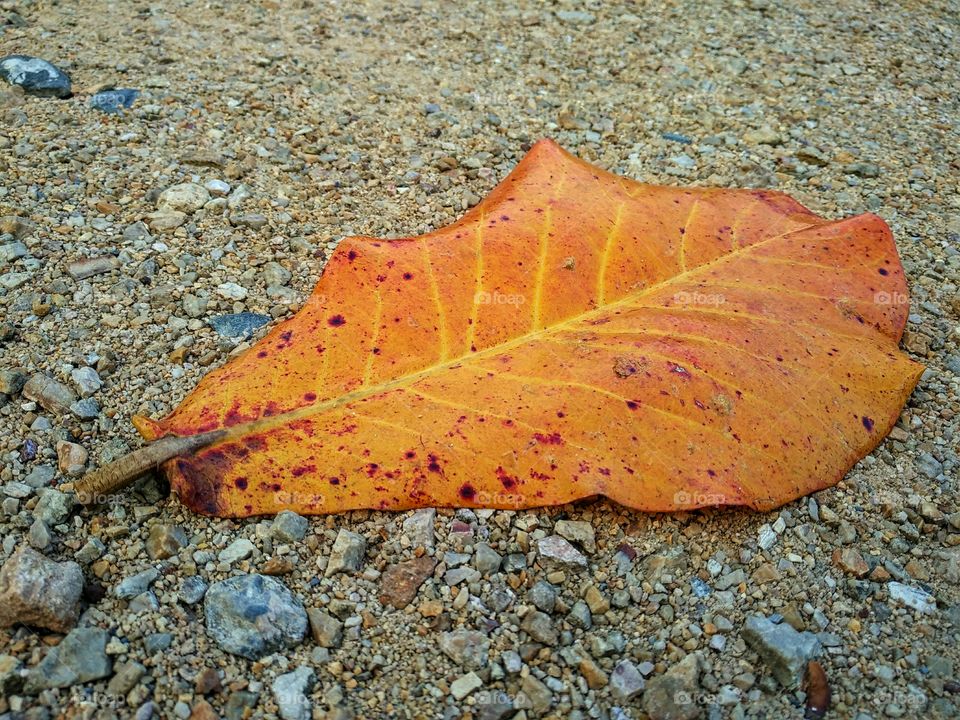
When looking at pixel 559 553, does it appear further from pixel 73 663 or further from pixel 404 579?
pixel 73 663

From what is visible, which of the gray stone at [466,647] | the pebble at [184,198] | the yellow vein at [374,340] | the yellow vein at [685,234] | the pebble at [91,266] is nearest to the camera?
the gray stone at [466,647]

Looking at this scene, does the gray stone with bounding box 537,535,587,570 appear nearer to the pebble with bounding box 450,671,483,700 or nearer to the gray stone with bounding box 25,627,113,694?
the pebble with bounding box 450,671,483,700

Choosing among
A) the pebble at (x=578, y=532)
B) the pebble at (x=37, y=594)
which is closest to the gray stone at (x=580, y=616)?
the pebble at (x=578, y=532)

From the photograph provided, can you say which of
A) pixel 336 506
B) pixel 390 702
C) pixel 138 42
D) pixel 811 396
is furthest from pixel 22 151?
pixel 811 396

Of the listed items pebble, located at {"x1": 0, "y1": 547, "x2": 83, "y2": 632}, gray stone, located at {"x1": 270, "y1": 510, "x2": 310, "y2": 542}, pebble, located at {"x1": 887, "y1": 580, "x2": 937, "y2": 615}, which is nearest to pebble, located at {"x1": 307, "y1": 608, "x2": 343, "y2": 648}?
gray stone, located at {"x1": 270, "y1": 510, "x2": 310, "y2": 542}

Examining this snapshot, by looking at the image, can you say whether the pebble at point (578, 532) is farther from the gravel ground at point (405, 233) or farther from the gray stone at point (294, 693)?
the gray stone at point (294, 693)

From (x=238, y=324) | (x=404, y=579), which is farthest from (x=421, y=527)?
(x=238, y=324)
